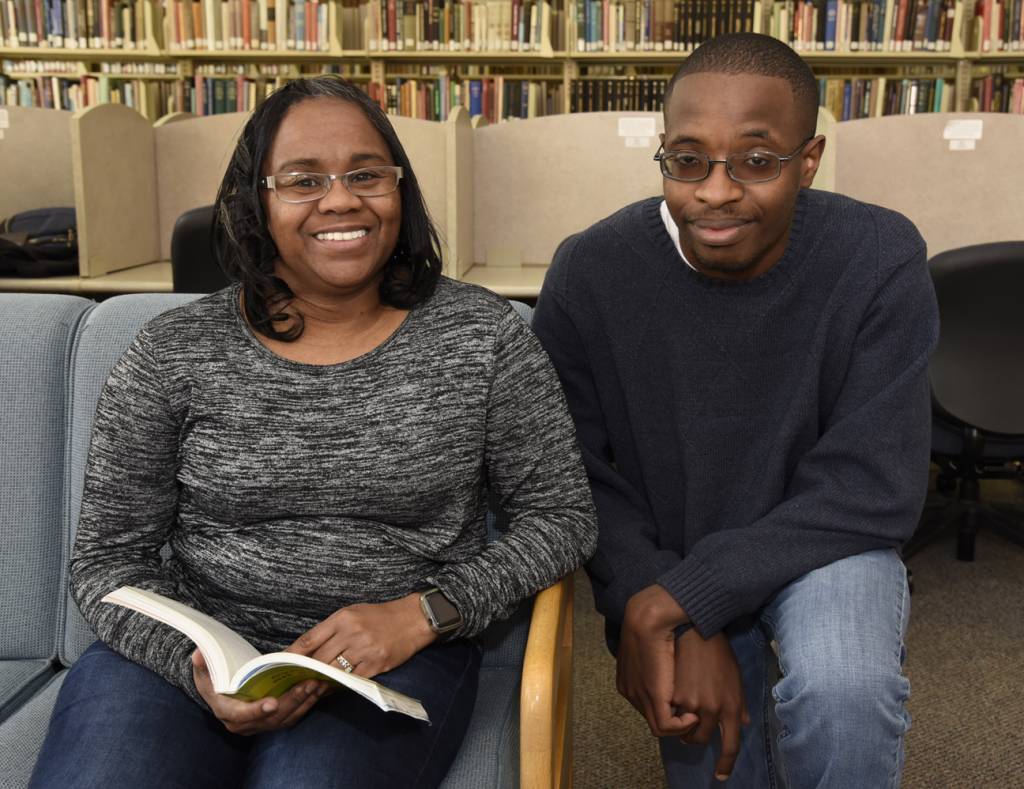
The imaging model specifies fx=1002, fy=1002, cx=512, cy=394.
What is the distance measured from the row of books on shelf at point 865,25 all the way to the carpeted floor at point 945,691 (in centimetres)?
275

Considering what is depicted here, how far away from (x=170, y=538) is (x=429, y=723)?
Answer: 1.36 ft

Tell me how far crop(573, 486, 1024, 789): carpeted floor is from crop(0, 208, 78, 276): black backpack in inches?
67.9

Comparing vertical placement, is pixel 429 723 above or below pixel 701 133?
below

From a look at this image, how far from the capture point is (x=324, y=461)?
1.12 meters

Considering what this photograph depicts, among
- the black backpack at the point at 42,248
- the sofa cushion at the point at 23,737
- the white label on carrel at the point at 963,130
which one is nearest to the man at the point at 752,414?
the sofa cushion at the point at 23,737

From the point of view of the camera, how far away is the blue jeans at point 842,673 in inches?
39.0

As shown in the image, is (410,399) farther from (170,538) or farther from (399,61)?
(399,61)

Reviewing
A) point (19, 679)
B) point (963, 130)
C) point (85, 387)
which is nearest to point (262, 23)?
point (963, 130)

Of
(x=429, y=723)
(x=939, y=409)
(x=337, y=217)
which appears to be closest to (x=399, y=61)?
(x=939, y=409)

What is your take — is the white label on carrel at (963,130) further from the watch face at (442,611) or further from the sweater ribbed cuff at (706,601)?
the watch face at (442,611)

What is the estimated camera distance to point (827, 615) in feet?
3.46

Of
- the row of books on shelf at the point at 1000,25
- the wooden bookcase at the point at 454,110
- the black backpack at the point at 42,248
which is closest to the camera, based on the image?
the black backpack at the point at 42,248

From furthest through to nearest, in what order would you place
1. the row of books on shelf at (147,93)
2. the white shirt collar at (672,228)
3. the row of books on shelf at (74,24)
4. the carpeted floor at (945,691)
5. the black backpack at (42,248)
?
1. the row of books on shelf at (147,93)
2. the row of books on shelf at (74,24)
3. the black backpack at (42,248)
4. the carpeted floor at (945,691)
5. the white shirt collar at (672,228)

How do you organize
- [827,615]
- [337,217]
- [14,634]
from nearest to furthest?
[827,615] → [337,217] → [14,634]
